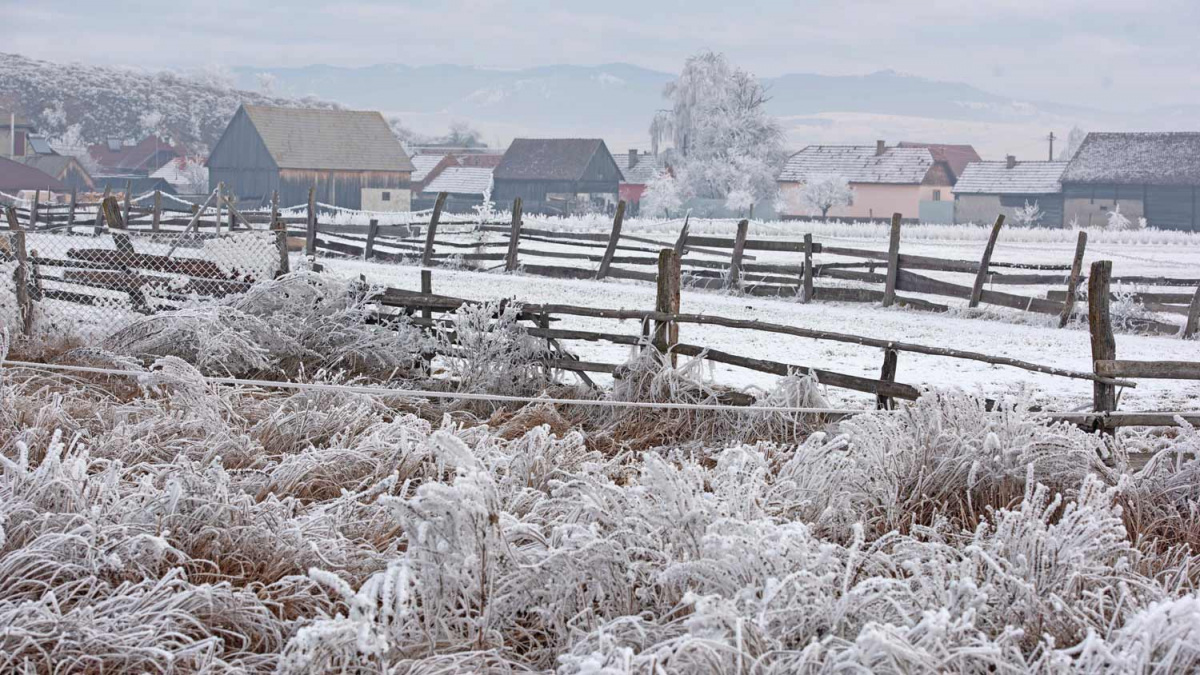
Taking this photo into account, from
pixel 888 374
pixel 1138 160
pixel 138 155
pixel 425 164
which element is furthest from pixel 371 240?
pixel 138 155

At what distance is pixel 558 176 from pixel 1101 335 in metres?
63.3

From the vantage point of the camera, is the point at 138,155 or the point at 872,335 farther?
the point at 138,155

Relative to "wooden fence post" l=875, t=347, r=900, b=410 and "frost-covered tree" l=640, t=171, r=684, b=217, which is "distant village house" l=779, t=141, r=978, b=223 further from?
"wooden fence post" l=875, t=347, r=900, b=410

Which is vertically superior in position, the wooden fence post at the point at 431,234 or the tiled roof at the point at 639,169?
the tiled roof at the point at 639,169

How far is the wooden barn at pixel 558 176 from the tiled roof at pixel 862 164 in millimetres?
10231

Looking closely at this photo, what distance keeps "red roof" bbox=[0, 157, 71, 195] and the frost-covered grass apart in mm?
65150

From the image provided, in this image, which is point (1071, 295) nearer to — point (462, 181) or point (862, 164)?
point (862, 164)

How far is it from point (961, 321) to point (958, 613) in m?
12.1

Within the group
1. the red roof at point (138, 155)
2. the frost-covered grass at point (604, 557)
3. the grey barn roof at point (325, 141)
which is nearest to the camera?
the frost-covered grass at point (604, 557)

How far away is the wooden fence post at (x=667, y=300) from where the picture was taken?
25.6ft

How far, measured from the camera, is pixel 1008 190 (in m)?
65.7

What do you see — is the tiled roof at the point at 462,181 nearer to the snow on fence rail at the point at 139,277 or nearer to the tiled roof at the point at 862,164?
the tiled roof at the point at 862,164

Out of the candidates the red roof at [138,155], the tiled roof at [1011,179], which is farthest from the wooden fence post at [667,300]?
the red roof at [138,155]

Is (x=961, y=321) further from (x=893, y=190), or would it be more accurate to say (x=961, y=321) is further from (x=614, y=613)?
(x=893, y=190)
